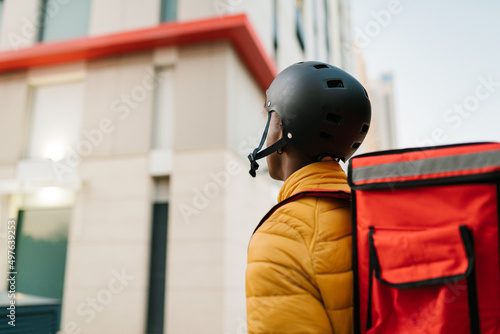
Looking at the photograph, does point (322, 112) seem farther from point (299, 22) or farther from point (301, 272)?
point (299, 22)

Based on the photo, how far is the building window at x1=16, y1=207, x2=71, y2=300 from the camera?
970 centimetres

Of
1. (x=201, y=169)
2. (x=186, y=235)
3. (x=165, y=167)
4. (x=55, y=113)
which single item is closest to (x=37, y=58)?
(x=55, y=113)

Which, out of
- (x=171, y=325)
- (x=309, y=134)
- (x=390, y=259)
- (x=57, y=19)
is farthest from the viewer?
(x=57, y=19)

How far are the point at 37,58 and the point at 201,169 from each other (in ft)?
17.3

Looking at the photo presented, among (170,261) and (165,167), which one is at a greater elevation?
(165,167)

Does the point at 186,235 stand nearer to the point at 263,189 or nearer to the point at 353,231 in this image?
the point at 263,189

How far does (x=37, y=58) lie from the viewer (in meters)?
10.6

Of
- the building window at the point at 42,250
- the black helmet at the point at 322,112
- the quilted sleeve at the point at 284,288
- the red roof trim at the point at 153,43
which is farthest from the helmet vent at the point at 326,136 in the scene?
the building window at the point at 42,250

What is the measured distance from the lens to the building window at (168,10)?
10438 mm

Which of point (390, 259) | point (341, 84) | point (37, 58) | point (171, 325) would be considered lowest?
point (171, 325)

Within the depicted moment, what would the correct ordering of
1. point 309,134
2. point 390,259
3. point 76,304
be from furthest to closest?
1. point 76,304
2. point 309,134
3. point 390,259

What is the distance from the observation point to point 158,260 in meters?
9.14

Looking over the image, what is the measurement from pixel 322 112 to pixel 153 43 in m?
9.04

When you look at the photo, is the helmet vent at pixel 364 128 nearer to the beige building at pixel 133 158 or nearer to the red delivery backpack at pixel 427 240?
the red delivery backpack at pixel 427 240
